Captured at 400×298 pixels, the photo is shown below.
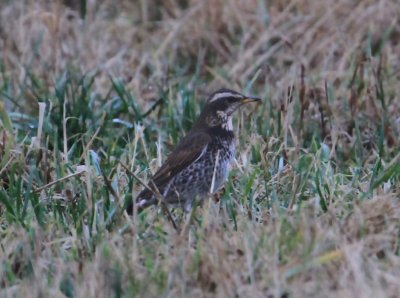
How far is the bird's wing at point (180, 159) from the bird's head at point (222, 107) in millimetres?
194

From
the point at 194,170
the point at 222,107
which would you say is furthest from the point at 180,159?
the point at 222,107

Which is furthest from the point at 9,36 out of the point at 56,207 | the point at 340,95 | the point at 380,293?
the point at 380,293

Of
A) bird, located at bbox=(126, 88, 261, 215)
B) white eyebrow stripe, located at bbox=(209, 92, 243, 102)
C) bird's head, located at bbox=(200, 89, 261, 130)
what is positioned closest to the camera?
bird, located at bbox=(126, 88, 261, 215)

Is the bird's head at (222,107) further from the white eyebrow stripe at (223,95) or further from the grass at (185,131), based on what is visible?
the grass at (185,131)

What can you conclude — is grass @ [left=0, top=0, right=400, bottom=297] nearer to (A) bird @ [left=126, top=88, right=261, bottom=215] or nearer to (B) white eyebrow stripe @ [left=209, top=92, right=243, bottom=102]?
(A) bird @ [left=126, top=88, right=261, bottom=215]

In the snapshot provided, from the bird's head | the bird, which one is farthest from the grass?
the bird's head

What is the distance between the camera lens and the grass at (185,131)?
4941 millimetres

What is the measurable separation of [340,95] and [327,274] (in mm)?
3584

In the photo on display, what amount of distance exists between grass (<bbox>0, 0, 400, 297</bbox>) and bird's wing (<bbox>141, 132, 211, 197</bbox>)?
172 mm

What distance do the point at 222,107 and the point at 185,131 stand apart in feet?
3.62

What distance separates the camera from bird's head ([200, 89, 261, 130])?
21.7 feet

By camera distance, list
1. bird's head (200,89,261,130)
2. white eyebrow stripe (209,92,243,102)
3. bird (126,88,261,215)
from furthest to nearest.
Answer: white eyebrow stripe (209,92,243,102), bird's head (200,89,261,130), bird (126,88,261,215)

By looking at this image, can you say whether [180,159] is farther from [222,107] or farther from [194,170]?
[222,107]

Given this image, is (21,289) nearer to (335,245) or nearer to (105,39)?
(335,245)
